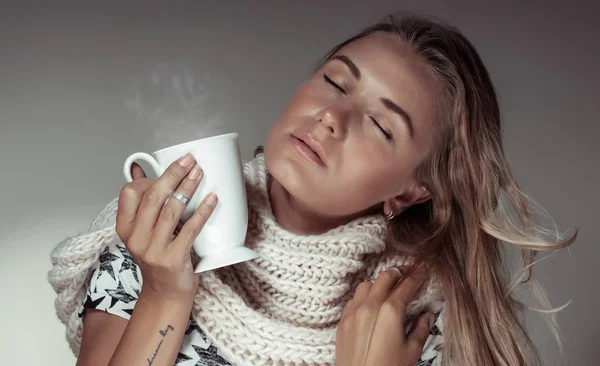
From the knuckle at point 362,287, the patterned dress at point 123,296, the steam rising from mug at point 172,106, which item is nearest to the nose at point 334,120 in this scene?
the knuckle at point 362,287

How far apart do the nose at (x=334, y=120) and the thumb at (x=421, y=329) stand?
0.42 meters

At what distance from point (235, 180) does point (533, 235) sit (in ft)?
2.28

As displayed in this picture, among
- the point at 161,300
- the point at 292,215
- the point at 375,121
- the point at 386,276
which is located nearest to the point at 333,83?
the point at 375,121

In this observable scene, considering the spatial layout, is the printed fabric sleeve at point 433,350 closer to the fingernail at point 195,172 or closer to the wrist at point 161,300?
the wrist at point 161,300

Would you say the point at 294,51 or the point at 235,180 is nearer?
the point at 235,180

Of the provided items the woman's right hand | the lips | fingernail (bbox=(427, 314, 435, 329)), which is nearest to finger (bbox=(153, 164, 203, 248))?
the woman's right hand

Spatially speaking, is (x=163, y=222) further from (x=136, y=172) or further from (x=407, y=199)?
(x=407, y=199)

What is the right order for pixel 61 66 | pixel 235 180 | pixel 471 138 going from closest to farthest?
pixel 235 180 → pixel 471 138 → pixel 61 66


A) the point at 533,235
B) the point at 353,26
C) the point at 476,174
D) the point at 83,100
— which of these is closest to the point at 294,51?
the point at 353,26

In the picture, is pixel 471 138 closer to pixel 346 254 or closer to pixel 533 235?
pixel 533 235

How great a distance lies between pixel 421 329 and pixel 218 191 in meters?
0.57

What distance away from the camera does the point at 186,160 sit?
1.06 meters

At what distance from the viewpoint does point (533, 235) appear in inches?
58.6

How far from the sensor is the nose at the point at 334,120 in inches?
49.5
